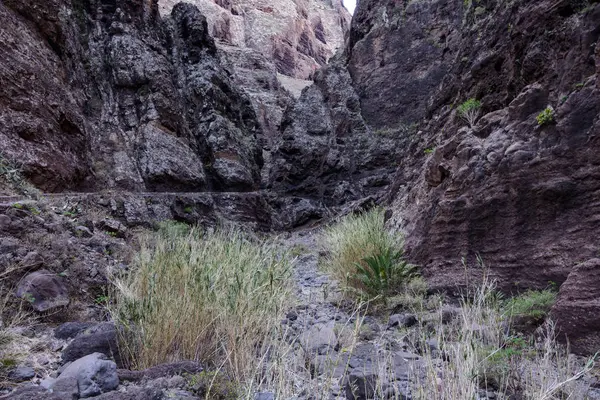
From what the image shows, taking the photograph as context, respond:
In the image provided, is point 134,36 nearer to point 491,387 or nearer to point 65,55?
point 65,55

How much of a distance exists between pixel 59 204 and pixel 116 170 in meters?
5.58

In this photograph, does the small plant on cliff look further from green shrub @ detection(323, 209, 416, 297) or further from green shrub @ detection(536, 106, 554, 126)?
green shrub @ detection(323, 209, 416, 297)

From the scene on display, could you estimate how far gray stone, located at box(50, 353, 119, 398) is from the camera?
1822mm

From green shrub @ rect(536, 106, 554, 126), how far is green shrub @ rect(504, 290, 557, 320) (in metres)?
1.82

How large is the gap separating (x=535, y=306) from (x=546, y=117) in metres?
2.04

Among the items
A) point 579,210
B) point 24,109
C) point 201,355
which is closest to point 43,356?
point 201,355

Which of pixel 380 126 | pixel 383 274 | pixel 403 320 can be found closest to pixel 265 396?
pixel 403 320

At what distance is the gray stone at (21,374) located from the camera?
6.61 ft

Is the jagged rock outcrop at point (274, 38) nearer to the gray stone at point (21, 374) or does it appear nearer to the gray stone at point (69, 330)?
the gray stone at point (69, 330)

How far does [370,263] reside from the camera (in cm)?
507

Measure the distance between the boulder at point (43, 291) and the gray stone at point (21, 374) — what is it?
1.09 metres

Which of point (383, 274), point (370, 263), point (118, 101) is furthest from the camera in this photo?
point (118, 101)

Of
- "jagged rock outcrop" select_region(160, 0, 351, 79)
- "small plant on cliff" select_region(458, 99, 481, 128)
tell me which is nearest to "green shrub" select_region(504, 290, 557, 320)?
"small plant on cliff" select_region(458, 99, 481, 128)

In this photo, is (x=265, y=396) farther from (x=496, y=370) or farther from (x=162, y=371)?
(x=496, y=370)
